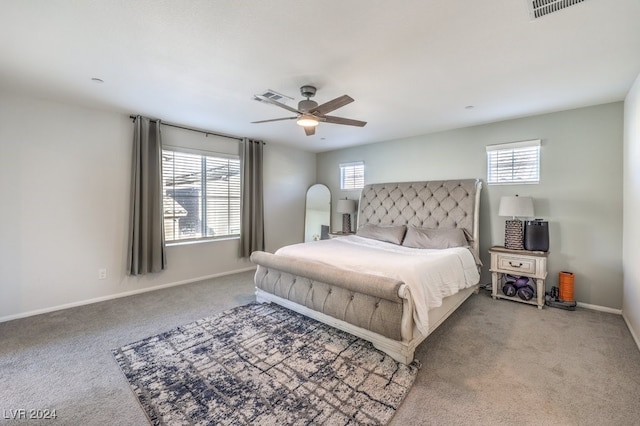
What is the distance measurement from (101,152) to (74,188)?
1.84 feet

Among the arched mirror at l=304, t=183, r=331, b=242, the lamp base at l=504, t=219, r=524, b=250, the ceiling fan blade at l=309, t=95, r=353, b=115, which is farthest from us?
the arched mirror at l=304, t=183, r=331, b=242

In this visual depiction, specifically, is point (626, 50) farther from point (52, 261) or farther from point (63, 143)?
point (52, 261)

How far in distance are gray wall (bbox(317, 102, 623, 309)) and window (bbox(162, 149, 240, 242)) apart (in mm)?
3897

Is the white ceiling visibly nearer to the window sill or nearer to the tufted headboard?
the tufted headboard

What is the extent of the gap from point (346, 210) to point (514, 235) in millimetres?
2742

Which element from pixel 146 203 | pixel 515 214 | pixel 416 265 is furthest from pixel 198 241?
pixel 515 214

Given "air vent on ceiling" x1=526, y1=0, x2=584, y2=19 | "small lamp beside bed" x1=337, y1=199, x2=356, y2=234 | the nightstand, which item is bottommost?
the nightstand

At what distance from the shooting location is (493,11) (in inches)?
68.2

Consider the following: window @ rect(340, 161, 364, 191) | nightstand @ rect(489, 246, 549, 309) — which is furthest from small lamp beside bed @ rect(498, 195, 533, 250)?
window @ rect(340, 161, 364, 191)

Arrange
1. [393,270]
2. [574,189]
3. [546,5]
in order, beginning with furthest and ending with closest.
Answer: [574,189]
[393,270]
[546,5]

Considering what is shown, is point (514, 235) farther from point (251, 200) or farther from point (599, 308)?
point (251, 200)

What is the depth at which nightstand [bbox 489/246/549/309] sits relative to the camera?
336 cm

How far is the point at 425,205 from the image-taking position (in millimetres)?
4449

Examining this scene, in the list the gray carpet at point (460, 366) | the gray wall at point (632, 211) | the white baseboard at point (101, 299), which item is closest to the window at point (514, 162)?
the gray wall at point (632, 211)
